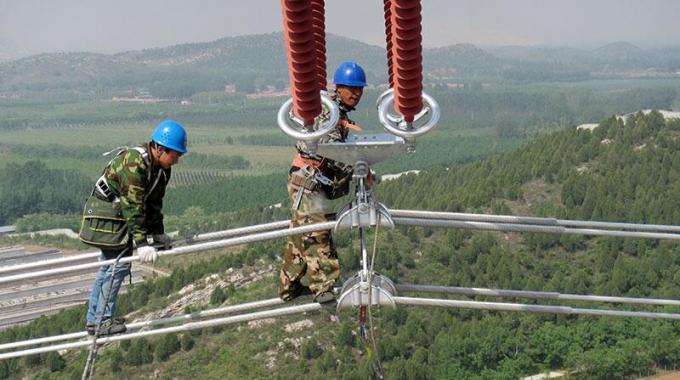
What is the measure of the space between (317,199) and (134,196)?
6.23ft

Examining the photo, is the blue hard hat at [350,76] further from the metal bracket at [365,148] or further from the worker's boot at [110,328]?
the worker's boot at [110,328]

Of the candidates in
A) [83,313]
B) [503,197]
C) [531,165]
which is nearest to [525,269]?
[503,197]

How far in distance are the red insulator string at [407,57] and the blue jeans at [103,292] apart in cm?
352

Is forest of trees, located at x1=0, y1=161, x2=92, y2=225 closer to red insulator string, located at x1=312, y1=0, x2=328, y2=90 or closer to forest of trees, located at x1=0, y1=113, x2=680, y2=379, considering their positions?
forest of trees, located at x1=0, y1=113, x2=680, y2=379

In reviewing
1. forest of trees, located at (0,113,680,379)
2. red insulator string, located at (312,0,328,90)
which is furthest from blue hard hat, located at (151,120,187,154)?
forest of trees, located at (0,113,680,379)

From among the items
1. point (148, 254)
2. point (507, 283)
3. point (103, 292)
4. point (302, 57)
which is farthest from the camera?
point (507, 283)

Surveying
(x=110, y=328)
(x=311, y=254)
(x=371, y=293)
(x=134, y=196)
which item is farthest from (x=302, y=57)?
(x=110, y=328)

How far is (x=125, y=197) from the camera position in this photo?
26.5ft

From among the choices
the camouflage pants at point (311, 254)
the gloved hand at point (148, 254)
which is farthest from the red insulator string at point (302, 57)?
the camouflage pants at point (311, 254)

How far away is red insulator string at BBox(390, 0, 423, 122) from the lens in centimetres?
625

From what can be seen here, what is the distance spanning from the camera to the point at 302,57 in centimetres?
637

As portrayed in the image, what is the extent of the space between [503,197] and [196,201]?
65.0 metres

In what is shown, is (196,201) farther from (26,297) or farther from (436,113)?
(436,113)

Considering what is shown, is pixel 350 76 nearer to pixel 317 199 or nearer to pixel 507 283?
pixel 317 199
